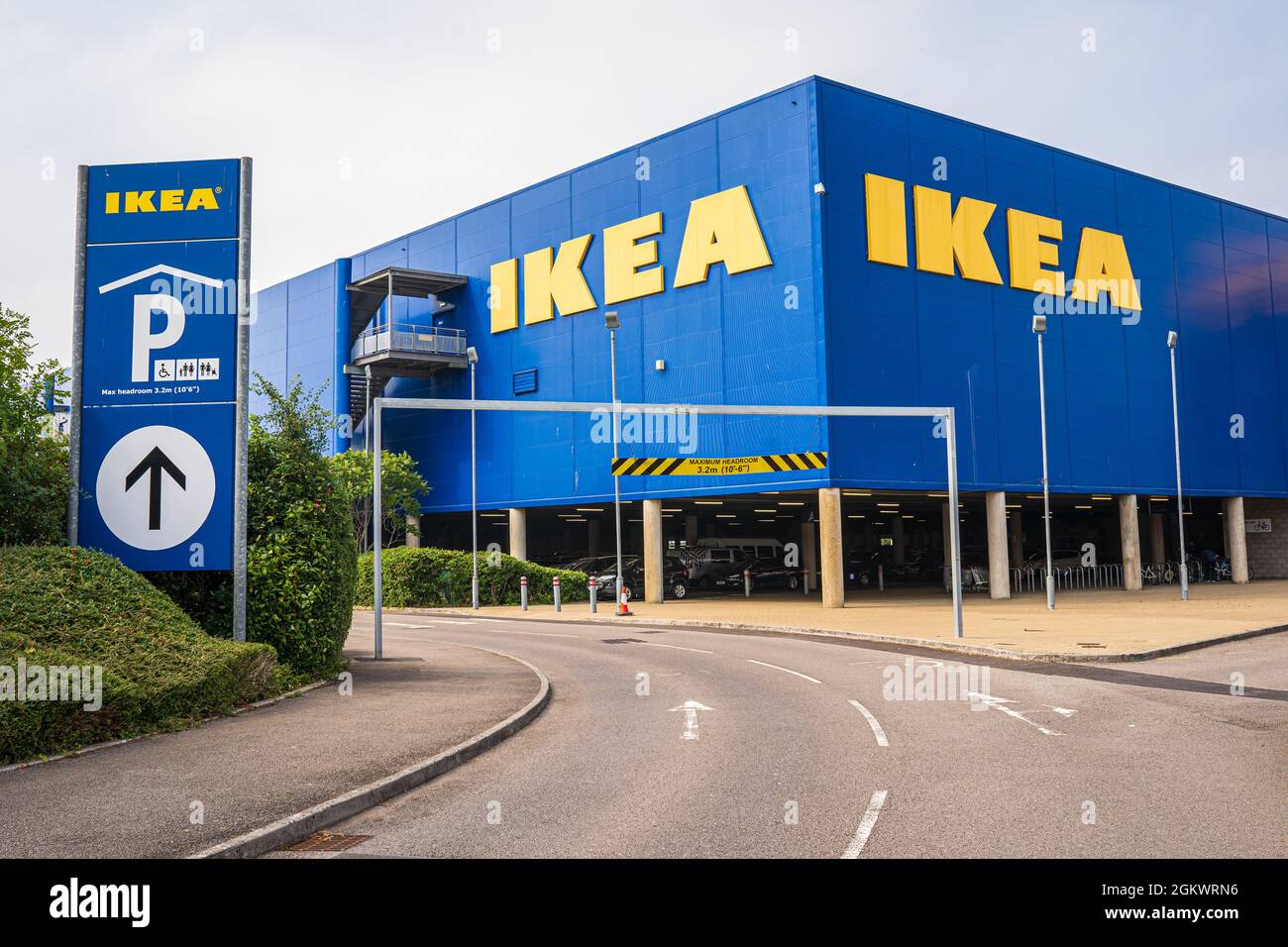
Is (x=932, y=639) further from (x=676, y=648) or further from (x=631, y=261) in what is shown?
(x=631, y=261)

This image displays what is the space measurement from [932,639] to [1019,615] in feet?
30.0

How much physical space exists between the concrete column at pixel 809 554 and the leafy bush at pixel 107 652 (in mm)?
36854

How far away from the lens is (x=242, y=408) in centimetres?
1402

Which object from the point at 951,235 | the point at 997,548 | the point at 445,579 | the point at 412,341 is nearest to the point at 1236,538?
the point at 997,548

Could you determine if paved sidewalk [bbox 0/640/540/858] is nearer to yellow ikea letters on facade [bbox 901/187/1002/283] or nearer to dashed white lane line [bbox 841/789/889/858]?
dashed white lane line [bbox 841/789/889/858]

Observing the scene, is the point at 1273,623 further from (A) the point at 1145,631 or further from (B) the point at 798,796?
(B) the point at 798,796

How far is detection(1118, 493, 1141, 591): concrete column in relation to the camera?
148 ft

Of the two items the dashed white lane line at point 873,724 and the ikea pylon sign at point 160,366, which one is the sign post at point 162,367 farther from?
the dashed white lane line at point 873,724

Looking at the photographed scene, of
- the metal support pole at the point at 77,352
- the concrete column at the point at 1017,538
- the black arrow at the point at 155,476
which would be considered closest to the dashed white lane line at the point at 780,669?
the black arrow at the point at 155,476

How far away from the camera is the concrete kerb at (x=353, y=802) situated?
22.0ft

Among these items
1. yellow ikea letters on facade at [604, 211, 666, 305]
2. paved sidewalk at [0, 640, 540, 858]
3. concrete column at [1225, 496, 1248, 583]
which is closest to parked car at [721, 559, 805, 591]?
yellow ikea letters on facade at [604, 211, 666, 305]

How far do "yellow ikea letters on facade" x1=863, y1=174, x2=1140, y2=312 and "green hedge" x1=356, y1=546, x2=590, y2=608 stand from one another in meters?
17.2

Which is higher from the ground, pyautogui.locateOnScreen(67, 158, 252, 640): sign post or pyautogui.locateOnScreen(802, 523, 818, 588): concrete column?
pyautogui.locateOnScreen(67, 158, 252, 640): sign post
